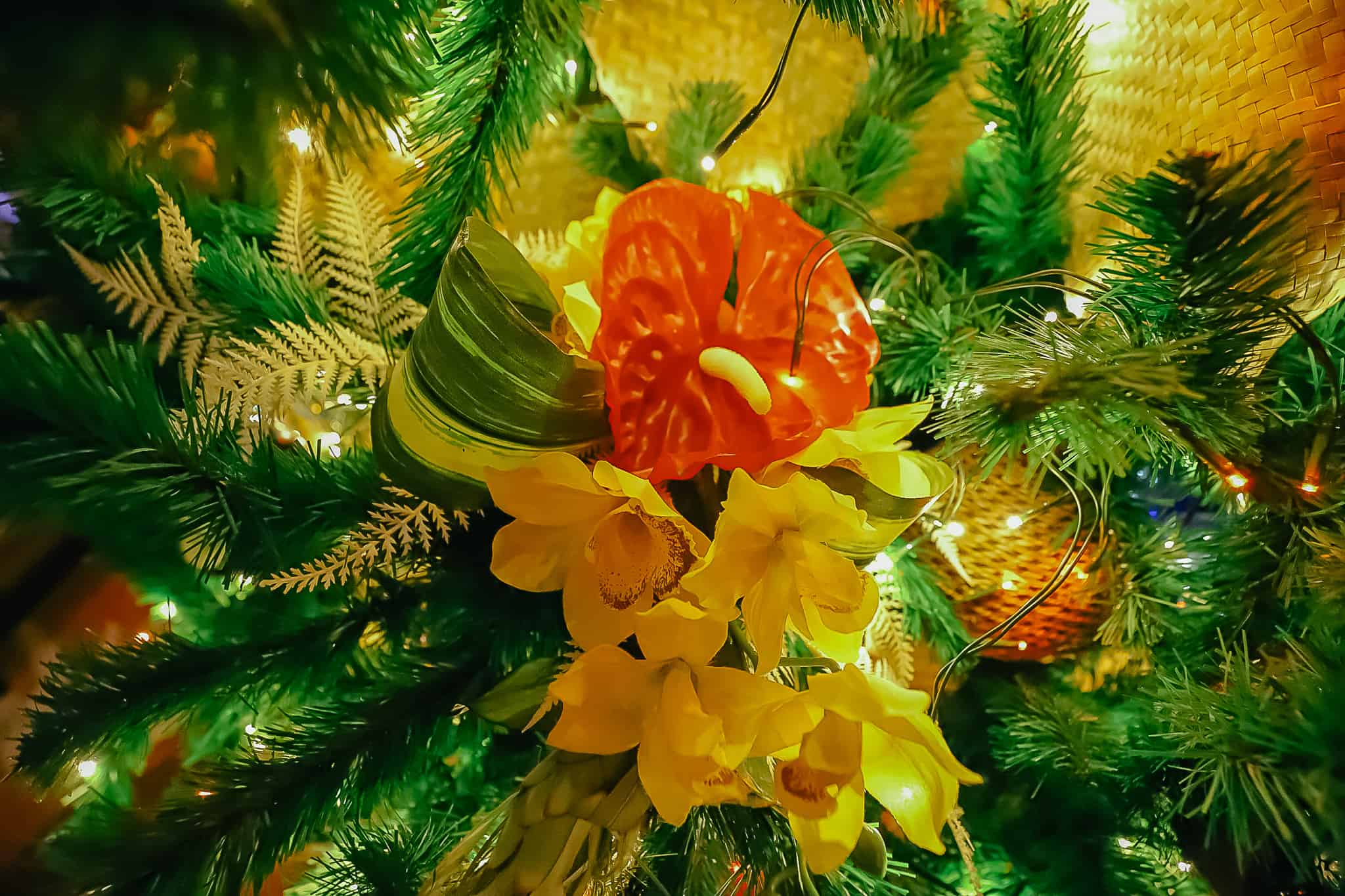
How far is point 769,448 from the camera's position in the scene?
1.03 feet

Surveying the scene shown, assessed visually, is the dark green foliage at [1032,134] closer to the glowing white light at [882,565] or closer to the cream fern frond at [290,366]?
the glowing white light at [882,565]

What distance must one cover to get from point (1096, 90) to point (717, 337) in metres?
0.34

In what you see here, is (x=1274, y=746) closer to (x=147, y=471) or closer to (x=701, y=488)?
(x=701, y=488)

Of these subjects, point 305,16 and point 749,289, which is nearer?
point 305,16

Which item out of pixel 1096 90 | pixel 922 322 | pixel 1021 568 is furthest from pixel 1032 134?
pixel 1021 568

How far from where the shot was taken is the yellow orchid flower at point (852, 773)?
25cm

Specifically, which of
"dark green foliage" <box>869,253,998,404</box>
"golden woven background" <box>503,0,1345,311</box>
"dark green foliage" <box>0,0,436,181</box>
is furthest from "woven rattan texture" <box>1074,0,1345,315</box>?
"dark green foliage" <box>0,0,436,181</box>

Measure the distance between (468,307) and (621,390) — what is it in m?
0.07

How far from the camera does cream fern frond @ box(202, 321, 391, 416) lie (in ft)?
1.15

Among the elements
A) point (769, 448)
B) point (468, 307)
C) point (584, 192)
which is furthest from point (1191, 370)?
point (584, 192)

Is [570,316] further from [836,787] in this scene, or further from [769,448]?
[836,787]

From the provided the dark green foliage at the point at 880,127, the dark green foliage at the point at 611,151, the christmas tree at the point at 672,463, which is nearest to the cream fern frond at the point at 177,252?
the christmas tree at the point at 672,463

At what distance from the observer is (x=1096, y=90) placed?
1.50 ft

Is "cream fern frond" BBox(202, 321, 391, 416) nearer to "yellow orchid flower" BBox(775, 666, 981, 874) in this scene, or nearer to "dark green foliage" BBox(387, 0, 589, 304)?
"dark green foliage" BBox(387, 0, 589, 304)
